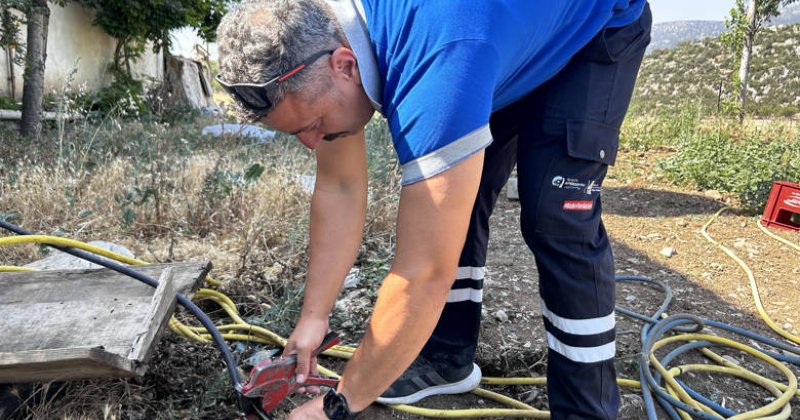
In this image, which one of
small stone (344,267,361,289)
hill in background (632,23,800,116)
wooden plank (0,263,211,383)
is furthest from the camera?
hill in background (632,23,800,116)

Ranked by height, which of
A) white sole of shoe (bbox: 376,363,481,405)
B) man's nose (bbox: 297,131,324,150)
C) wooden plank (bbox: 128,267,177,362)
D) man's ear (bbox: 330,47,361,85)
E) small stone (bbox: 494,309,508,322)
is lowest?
white sole of shoe (bbox: 376,363,481,405)

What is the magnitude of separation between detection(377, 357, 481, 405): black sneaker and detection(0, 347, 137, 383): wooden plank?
941 millimetres

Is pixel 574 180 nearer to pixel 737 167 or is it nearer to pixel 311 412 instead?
pixel 311 412

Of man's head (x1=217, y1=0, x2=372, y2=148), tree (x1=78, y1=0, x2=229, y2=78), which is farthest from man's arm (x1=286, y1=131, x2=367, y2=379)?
tree (x1=78, y1=0, x2=229, y2=78)

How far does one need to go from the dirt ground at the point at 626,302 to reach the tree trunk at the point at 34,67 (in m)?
4.30

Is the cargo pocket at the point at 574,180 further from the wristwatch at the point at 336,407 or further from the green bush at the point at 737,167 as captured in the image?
the green bush at the point at 737,167

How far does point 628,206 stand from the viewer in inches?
184

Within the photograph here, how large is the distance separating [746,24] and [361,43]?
14.8 meters

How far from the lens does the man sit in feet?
3.38

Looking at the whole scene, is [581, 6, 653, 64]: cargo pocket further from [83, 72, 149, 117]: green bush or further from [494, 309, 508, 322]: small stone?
[83, 72, 149, 117]: green bush

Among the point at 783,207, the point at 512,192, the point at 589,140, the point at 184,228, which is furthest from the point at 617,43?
the point at 512,192

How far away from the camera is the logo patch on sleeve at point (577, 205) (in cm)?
141

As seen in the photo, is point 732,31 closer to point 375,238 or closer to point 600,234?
point 375,238

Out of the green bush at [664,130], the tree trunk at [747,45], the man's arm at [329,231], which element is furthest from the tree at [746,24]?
the man's arm at [329,231]
